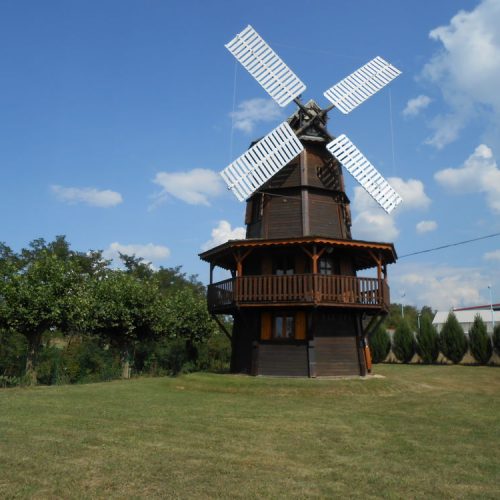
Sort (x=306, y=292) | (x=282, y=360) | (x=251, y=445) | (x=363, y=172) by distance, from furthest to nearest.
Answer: (x=363, y=172) < (x=282, y=360) < (x=306, y=292) < (x=251, y=445)

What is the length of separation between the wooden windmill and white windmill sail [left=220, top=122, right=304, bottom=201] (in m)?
0.04

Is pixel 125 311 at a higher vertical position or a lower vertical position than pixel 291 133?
lower

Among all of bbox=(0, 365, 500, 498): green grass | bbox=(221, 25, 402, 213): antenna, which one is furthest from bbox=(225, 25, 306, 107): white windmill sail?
bbox=(0, 365, 500, 498): green grass

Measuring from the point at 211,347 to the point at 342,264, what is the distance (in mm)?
12657

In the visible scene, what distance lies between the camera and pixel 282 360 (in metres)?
18.7

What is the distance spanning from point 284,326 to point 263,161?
693cm

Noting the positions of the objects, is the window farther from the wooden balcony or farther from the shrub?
the shrub

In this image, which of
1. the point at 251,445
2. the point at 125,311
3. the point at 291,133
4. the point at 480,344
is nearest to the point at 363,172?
the point at 291,133

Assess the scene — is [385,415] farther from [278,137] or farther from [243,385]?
[278,137]

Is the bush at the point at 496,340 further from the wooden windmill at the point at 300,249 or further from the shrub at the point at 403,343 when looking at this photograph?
the wooden windmill at the point at 300,249

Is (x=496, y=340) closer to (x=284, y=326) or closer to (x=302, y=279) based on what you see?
(x=284, y=326)

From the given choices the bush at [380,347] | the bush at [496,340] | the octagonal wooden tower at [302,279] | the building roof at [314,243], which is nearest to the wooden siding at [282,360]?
the octagonal wooden tower at [302,279]

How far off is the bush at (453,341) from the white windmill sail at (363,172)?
15123mm

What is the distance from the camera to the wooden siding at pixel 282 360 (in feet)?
60.5
